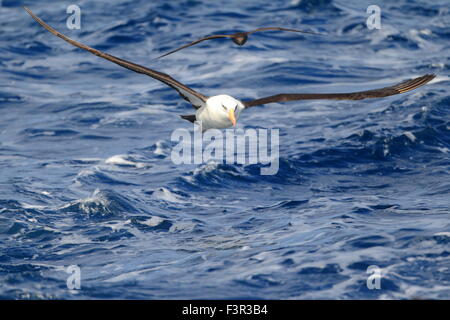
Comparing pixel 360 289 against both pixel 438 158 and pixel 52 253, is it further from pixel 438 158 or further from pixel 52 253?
pixel 438 158

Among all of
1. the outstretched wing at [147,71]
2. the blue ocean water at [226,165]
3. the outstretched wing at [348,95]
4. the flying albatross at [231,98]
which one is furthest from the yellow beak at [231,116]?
the blue ocean water at [226,165]

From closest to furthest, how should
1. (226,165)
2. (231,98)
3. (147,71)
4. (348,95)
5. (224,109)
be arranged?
(147,71)
(348,95)
(224,109)
(231,98)
(226,165)

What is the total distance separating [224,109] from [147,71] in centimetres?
169

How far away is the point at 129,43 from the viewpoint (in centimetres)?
3167

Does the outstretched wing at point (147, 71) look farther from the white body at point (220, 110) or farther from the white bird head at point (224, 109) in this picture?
the white bird head at point (224, 109)

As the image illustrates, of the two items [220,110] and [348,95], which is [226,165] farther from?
[348,95]

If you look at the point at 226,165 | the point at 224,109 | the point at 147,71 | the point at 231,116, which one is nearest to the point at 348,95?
the point at 231,116

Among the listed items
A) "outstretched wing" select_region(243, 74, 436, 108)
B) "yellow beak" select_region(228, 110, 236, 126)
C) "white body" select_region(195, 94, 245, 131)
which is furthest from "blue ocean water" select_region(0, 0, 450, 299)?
"outstretched wing" select_region(243, 74, 436, 108)

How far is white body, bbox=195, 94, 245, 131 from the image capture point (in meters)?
15.4

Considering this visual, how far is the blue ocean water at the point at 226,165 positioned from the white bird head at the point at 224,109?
2470mm

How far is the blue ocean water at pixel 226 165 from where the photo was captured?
588 inches

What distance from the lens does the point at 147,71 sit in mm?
14438

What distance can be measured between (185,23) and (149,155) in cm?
1271

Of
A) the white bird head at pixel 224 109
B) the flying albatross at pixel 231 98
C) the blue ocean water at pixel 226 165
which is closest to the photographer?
the blue ocean water at pixel 226 165
